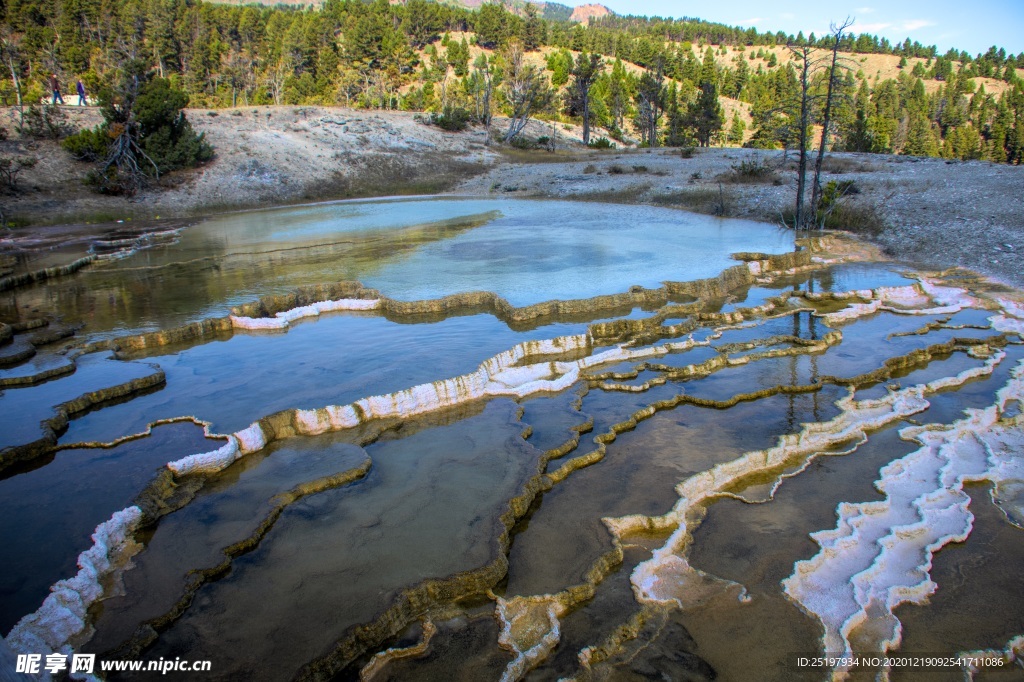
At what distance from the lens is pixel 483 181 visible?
24984 mm

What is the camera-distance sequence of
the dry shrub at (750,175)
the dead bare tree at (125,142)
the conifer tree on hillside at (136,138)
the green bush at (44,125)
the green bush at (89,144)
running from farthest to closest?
the green bush at (44,125)
the green bush at (89,144)
the conifer tree on hillside at (136,138)
the dead bare tree at (125,142)
the dry shrub at (750,175)

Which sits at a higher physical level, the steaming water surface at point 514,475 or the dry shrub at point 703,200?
the dry shrub at point 703,200

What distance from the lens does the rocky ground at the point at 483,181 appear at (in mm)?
11953

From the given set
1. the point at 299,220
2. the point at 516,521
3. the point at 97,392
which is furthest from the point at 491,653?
the point at 299,220

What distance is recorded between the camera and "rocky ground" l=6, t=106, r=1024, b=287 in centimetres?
1195

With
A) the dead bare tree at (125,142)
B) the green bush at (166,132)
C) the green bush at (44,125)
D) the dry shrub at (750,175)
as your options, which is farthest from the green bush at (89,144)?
the dry shrub at (750,175)

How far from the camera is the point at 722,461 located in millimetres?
4645

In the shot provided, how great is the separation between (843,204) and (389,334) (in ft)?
35.7

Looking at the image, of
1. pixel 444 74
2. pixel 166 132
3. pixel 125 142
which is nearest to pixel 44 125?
pixel 125 142

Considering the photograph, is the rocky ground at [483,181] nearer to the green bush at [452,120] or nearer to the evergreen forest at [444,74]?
the green bush at [452,120]

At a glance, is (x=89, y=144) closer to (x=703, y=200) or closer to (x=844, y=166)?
(x=703, y=200)

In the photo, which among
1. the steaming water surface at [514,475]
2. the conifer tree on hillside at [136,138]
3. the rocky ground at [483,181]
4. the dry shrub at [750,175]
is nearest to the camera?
the steaming water surface at [514,475]

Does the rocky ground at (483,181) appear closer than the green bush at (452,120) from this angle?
Yes

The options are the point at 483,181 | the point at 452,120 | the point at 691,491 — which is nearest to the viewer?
the point at 691,491
